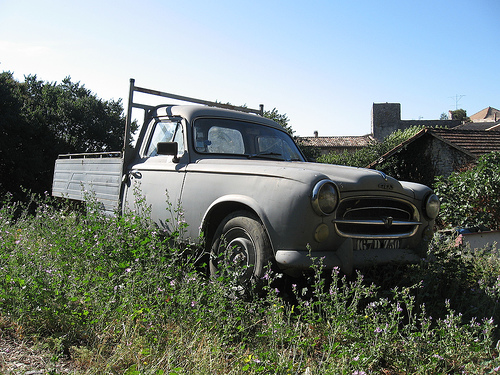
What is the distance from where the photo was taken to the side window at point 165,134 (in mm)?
5043

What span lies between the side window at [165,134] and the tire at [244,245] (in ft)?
4.50

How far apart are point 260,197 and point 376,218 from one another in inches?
42.7

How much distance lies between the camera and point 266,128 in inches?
217

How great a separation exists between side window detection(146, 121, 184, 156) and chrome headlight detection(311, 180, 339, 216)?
197 centimetres

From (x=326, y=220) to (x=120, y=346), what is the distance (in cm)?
179

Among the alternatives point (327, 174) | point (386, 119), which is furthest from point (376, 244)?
point (386, 119)

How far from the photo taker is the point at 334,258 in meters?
3.49

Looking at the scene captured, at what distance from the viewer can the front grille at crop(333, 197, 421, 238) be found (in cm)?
369

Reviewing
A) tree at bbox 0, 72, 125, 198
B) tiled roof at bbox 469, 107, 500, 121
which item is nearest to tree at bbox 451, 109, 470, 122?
tiled roof at bbox 469, 107, 500, 121

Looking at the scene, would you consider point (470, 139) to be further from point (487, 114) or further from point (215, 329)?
point (487, 114)

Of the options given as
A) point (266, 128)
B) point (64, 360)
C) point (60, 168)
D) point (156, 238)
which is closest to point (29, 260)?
point (156, 238)

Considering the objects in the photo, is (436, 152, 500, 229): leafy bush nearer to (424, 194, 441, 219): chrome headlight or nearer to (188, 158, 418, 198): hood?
(424, 194, 441, 219): chrome headlight

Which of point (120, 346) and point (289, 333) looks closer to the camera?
point (120, 346)

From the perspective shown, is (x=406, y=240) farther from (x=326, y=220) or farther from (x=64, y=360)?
(x=64, y=360)
